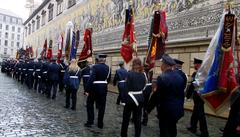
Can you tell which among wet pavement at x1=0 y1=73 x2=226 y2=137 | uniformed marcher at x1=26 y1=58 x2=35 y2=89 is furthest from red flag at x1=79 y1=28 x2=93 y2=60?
uniformed marcher at x1=26 y1=58 x2=35 y2=89

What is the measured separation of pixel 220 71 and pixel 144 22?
29.5 feet

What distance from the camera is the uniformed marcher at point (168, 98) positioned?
17.4 feet

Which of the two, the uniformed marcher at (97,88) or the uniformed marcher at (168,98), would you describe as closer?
the uniformed marcher at (168,98)

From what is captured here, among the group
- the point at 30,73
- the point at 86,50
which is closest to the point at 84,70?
the point at 86,50

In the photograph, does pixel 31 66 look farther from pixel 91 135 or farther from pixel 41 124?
pixel 91 135

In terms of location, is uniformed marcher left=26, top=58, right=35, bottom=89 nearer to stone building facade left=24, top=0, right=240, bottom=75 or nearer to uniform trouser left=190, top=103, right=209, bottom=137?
stone building facade left=24, top=0, right=240, bottom=75

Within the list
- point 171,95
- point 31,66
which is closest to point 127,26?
point 171,95

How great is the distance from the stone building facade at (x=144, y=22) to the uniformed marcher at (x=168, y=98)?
5.38 metres

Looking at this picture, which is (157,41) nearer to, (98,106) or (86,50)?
(98,106)

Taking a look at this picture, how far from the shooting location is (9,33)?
309ft

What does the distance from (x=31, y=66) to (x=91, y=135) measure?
1123 cm

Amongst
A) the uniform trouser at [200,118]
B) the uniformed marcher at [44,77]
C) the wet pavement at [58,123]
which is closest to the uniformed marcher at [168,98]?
the wet pavement at [58,123]

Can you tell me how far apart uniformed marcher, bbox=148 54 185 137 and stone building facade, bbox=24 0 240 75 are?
17.6 feet

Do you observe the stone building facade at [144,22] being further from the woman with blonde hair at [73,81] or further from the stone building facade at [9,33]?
the stone building facade at [9,33]
